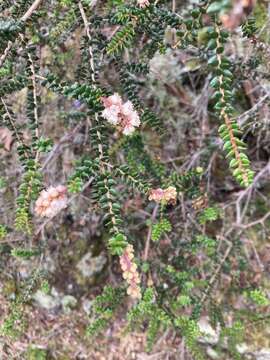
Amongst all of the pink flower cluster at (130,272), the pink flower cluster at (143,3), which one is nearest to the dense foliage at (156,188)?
the pink flower cluster at (143,3)

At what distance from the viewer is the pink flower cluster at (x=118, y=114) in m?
1.24

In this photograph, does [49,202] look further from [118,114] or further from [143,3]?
[143,3]

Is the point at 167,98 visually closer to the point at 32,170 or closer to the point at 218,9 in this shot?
the point at 32,170

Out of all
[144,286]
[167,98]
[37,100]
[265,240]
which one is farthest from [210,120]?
[37,100]

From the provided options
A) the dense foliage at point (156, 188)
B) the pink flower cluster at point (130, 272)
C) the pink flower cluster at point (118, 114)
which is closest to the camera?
the pink flower cluster at point (130, 272)

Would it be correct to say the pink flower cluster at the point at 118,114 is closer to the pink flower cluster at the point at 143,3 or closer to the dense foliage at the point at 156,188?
the pink flower cluster at the point at 143,3

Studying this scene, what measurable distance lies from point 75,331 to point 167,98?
1724 mm

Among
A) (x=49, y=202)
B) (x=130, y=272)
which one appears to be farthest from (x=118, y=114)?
(x=130, y=272)

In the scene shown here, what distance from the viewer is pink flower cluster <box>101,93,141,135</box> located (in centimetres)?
124

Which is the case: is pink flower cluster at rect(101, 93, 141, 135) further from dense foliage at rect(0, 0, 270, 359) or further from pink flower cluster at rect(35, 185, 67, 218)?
dense foliage at rect(0, 0, 270, 359)

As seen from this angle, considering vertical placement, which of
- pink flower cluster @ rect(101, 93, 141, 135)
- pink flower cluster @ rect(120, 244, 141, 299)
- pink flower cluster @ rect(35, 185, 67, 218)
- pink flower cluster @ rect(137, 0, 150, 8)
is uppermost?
pink flower cluster @ rect(137, 0, 150, 8)

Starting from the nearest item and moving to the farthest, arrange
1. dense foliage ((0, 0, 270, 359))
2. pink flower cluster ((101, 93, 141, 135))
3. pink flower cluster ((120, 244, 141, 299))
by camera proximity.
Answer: pink flower cluster ((120, 244, 141, 299)) → pink flower cluster ((101, 93, 141, 135)) → dense foliage ((0, 0, 270, 359))

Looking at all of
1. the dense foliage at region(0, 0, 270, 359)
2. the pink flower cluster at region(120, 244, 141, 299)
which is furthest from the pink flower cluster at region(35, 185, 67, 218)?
the dense foliage at region(0, 0, 270, 359)

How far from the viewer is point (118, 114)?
1.25m
